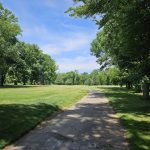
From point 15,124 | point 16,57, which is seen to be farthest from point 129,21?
point 16,57

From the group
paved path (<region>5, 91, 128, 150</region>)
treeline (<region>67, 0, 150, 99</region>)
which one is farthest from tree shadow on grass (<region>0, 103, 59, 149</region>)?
treeline (<region>67, 0, 150, 99</region>)

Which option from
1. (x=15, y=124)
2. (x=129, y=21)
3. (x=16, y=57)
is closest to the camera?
(x=15, y=124)

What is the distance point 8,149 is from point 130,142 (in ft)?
11.3

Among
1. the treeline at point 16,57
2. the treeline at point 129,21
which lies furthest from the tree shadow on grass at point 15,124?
the treeline at point 16,57

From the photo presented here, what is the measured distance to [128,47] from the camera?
19203 mm

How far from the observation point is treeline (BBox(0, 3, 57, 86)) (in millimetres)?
46281

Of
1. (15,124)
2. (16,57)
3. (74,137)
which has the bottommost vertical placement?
(74,137)

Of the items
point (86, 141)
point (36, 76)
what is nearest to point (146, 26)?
point (86, 141)

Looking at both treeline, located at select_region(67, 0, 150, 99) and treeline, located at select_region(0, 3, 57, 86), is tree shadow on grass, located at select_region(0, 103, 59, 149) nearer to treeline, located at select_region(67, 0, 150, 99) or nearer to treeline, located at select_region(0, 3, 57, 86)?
Result: treeline, located at select_region(67, 0, 150, 99)

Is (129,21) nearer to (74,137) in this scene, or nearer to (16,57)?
(74,137)

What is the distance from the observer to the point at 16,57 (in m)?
66.7

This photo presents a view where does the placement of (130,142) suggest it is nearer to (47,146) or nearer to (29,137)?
(47,146)

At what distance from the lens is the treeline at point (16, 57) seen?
4628 cm

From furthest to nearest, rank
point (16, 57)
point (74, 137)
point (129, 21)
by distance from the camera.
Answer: point (16, 57)
point (129, 21)
point (74, 137)
